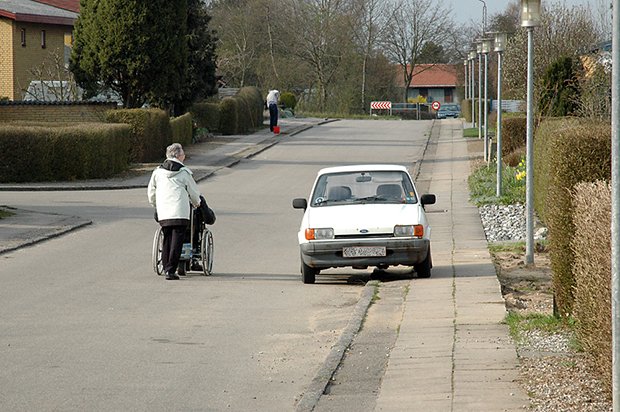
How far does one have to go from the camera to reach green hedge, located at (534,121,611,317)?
Result: 10.2 meters

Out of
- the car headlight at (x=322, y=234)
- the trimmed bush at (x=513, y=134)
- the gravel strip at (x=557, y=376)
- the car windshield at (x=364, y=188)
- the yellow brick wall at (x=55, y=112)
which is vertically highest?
the yellow brick wall at (x=55, y=112)

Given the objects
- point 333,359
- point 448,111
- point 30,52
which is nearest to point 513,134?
point 30,52

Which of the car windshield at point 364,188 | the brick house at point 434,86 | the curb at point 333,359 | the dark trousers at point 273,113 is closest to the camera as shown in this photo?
the curb at point 333,359

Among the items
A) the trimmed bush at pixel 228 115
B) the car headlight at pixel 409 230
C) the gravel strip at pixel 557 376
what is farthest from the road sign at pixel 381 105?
the gravel strip at pixel 557 376

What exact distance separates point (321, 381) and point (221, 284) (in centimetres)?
612

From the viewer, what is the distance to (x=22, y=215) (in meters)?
22.5

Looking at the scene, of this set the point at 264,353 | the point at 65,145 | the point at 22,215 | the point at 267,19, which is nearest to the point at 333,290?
the point at 264,353

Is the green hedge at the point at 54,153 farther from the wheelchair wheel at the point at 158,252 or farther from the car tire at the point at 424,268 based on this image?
the car tire at the point at 424,268

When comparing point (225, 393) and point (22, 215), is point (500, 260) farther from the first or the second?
point (22, 215)

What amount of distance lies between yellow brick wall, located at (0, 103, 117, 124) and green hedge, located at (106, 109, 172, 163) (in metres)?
2.04

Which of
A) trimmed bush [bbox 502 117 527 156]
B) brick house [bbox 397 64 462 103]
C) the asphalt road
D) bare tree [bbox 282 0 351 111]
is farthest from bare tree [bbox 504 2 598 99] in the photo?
brick house [bbox 397 64 462 103]

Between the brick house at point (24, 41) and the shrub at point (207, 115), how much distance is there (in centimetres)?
614

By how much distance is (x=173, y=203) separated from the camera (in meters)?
14.9

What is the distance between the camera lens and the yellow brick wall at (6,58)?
49.1m
